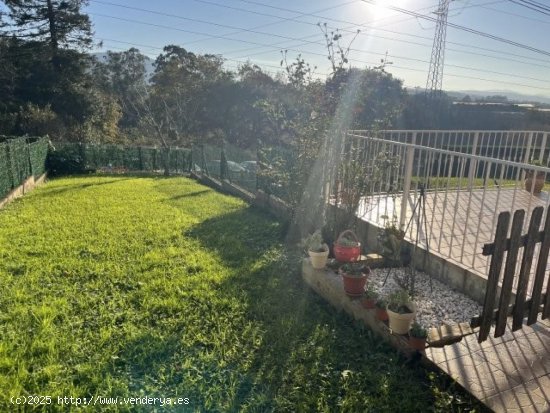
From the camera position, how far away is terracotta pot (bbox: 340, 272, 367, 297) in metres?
3.36

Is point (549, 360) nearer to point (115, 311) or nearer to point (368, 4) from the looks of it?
point (115, 311)

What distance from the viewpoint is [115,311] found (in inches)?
138

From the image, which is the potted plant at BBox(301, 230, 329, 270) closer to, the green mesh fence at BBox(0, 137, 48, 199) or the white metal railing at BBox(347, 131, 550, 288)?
the white metal railing at BBox(347, 131, 550, 288)

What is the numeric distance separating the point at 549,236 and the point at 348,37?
374cm

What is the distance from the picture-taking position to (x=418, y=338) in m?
2.73

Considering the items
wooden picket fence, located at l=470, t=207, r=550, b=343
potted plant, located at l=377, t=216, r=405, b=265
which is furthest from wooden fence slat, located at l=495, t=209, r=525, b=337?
potted plant, located at l=377, t=216, r=405, b=265

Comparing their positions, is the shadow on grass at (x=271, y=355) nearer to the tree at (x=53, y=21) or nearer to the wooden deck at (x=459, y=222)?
the wooden deck at (x=459, y=222)

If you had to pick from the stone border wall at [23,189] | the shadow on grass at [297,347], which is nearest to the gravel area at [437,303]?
the shadow on grass at [297,347]

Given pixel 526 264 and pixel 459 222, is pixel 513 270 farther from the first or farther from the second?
pixel 459 222

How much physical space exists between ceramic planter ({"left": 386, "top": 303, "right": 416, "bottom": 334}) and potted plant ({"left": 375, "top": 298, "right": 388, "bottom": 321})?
123 mm

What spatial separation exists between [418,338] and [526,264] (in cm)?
87

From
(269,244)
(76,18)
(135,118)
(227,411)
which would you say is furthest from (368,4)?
(135,118)

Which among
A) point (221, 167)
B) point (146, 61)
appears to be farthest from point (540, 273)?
point (146, 61)

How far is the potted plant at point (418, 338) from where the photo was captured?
2.72 meters
